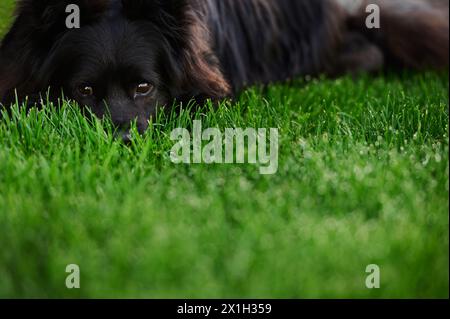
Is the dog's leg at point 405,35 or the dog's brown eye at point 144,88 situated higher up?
the dog's leg at point 405,35

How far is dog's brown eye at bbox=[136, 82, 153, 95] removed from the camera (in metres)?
3.01

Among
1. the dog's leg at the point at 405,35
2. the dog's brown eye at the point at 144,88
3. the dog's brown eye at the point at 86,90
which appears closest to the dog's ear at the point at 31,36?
the dog's brown eye at the point at 86,90

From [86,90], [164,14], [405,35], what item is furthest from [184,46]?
[405,35]

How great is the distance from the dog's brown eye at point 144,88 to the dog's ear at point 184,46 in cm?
14

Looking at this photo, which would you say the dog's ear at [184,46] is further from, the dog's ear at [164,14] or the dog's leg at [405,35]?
the dog's leg at [405,35]

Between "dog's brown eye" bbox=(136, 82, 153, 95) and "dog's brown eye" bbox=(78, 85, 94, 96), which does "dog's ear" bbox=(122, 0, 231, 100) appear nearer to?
"dog's brown eye" bbox=(136, 82, 153, 95)

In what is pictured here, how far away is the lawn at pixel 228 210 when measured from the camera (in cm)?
174

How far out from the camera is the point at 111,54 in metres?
2.96

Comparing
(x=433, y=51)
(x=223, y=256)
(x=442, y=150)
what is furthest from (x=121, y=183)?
(x=433, y=51)

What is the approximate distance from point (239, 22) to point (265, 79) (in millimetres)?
411

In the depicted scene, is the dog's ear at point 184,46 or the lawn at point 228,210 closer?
the lawn at point 228,210
